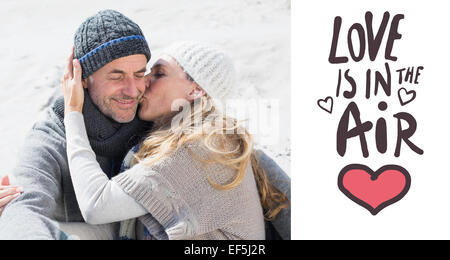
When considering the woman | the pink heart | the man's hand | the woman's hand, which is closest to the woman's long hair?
the woman

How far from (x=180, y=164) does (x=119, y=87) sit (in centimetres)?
54

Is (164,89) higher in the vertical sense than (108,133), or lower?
higher

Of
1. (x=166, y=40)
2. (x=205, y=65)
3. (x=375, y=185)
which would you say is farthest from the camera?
(x=166, y=40)

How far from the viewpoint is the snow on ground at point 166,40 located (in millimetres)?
3432

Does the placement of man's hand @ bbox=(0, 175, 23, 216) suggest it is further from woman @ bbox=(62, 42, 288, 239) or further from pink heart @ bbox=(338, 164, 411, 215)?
pink heart @ bbox=(338, 164, 411, 215)

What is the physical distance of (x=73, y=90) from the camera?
195 cm

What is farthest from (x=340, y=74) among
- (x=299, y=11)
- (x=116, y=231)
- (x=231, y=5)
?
(x=231, y=5)

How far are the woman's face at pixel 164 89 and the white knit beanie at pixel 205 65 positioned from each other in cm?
3

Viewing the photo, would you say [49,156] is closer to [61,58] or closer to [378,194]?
[378,194]

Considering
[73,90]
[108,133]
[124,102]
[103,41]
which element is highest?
[103,41]

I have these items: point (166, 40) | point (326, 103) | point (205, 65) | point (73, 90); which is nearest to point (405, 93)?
point (326, 103)

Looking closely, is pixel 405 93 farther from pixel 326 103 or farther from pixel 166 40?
pixel 166 40

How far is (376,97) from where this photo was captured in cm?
226

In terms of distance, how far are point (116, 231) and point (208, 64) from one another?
33.4 inches
